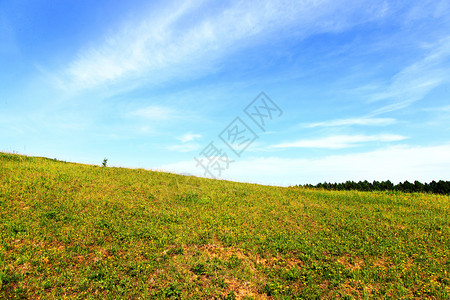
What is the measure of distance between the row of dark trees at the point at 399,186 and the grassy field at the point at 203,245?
9.60m

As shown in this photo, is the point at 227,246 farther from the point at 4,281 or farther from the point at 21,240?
the point at 21,240

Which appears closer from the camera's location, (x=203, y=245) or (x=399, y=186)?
(x=203, y=245)

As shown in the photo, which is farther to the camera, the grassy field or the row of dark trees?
the row of dark trees

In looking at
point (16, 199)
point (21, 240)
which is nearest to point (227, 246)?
point (21, 240)

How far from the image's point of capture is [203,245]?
1205 centimetres

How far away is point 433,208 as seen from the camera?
63.3 feet

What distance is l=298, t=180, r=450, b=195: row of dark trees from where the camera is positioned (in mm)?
27309

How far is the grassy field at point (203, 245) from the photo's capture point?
945cm

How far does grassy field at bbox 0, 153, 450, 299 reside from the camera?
9445 mm

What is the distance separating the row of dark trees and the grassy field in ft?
31.5

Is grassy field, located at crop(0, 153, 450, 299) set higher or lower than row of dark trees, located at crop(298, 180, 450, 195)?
lower

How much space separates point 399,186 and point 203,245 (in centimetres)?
2782

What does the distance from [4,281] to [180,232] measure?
690cm

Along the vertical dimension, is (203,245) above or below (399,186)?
below
